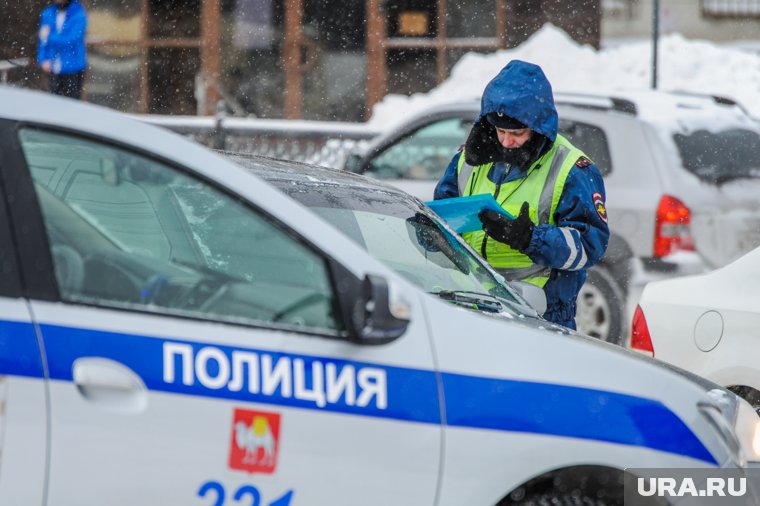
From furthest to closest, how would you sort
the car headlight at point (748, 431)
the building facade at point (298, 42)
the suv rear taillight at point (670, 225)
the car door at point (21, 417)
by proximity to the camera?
the building facade at point (298, 42), the suv rear taillight at point (670, 225), the car headlight at point (748, 431), the car door at point (21, 417)

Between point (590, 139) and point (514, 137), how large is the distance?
13.6ft

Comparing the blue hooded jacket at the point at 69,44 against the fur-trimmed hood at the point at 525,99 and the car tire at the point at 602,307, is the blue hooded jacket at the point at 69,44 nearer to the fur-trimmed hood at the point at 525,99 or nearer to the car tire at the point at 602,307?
the car tire at the point at 602,307

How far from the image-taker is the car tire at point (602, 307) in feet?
29.6

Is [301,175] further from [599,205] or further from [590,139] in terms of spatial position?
[590,139]

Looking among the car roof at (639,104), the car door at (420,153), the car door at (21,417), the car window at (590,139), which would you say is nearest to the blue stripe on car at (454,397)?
the car door at (21,417)

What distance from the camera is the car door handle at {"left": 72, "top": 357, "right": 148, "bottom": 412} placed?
3.26m

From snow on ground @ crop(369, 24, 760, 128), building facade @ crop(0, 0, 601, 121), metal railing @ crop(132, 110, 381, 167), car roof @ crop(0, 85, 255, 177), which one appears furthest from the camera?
building facade @ crop(0, 0, 601, 121)

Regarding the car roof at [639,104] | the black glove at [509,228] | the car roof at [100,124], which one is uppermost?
the car roof at [100,124]

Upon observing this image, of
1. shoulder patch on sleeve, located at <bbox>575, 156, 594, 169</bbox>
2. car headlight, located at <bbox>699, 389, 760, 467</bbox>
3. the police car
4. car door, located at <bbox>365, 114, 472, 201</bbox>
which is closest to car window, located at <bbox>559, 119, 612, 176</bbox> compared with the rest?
car door, located at <bbox>365, 114, 472, 201</bbox>

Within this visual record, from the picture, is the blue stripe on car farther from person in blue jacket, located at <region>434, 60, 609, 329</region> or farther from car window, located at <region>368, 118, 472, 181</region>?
car window, located at <region>368, 118, 472, 181</region>

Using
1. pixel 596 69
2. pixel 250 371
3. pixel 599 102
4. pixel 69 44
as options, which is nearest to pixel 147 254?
pixel 250 371

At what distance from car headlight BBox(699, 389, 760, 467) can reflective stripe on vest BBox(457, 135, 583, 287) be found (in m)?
1.28

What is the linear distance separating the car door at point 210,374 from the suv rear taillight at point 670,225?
5.56 meters

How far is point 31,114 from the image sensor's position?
3453 mm
